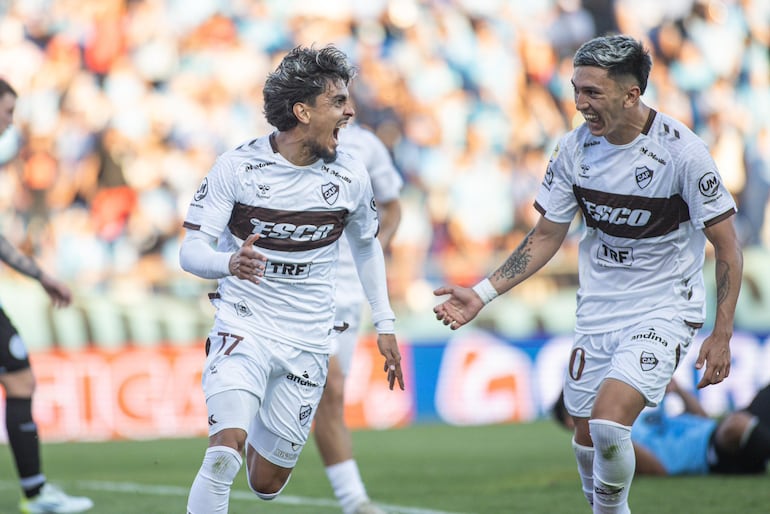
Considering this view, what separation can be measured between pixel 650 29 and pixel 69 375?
9642mm

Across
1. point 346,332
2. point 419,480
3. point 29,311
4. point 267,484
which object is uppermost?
point 346,332

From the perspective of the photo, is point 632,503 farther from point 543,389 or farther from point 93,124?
point 93,124

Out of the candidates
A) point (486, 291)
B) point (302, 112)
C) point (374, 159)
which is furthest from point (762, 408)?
point (302, 112)

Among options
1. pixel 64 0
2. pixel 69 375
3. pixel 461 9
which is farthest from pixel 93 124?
pixel 461 9

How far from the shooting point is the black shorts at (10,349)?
647cm

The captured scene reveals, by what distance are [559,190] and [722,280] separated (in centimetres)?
82

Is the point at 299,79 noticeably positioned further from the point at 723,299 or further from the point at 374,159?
the point at 374,159

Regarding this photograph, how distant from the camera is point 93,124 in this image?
15.6 m

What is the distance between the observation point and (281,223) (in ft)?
16.1

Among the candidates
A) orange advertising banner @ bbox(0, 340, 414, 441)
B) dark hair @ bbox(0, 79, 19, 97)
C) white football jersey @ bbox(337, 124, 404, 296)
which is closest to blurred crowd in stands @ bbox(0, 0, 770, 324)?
orange advertising banner @ bbox(0, 340, 414, 441)

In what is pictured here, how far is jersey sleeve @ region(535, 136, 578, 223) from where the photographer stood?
5.14m

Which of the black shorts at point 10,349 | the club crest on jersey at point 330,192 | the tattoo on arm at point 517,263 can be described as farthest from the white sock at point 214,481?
the black shorts at point 10,349

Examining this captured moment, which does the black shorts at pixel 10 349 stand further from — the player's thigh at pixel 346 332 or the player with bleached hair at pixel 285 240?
the player with bleached hair at pixel 285 240

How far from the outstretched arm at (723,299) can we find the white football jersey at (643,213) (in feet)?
0.25
